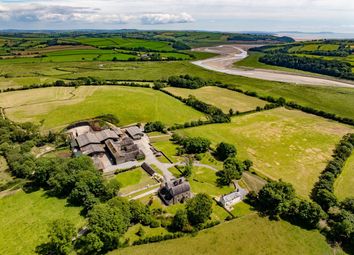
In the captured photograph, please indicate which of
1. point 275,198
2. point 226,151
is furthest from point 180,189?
point 226,151

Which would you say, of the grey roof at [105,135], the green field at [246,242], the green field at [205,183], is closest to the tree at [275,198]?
the green field at [246,242]

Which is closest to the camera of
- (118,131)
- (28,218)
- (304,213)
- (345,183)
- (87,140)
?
(304,213)

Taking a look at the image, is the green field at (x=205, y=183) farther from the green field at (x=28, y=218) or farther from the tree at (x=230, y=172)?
the green field at (x=28, y=218)

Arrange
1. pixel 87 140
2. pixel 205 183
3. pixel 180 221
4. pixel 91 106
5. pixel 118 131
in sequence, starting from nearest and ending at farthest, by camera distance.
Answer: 1. pixel 180 221
2. pixel 205 183
3. pixel 87 140
4. pixel 118 131
5. pixel 91 106

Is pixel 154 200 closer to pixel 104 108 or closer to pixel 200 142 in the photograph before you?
pixel 200 142

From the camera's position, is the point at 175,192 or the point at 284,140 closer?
the point at 175,192

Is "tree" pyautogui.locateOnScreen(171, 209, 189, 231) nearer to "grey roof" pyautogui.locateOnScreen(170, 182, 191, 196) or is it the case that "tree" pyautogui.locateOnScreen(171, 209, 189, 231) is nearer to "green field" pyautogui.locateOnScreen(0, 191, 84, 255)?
"grey roof" pyautogui.locateOnScreen(170, 182, 191, 196)

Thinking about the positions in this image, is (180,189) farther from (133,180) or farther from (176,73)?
(176,73)
